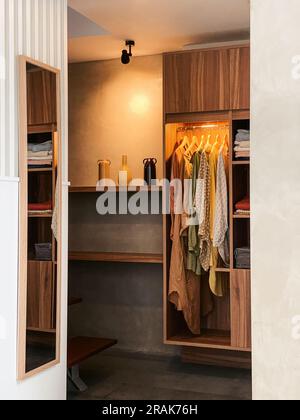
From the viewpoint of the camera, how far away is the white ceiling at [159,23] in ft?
12.3

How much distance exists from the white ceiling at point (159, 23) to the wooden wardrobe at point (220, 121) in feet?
0.67

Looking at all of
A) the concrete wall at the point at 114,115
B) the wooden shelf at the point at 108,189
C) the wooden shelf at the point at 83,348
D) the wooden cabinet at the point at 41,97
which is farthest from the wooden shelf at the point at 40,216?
the concrete wall at the point at 114,115

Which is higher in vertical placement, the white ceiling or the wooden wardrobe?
the white ceiling

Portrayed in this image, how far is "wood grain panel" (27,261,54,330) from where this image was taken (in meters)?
2.96

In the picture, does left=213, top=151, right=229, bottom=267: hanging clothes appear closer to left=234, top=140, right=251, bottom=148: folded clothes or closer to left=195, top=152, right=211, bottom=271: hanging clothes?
left=195, top=152, right=211, bottom=271: hanging clothes

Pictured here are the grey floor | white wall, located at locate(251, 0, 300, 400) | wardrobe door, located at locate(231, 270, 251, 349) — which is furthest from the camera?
wardrobe door, located at locate(231, 270, 251, 349)

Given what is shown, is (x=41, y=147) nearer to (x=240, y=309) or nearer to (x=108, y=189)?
(x=108, y=189)

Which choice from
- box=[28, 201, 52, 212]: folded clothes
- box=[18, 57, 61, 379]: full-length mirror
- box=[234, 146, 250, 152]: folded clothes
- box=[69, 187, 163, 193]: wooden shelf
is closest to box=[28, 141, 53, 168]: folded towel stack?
box=[18, 57, 61, 379]: full-length mirror

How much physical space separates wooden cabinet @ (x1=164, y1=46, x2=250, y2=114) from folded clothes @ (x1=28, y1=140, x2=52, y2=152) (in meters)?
1.61

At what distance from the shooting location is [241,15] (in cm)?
396

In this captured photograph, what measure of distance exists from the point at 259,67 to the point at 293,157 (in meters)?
0.30

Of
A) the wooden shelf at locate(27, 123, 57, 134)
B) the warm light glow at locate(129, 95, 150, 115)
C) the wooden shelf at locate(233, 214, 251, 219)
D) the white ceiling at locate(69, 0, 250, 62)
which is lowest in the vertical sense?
the wooden shelf at locate(233, 214, 251, 219)

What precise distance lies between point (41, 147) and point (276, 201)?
5.82 feet

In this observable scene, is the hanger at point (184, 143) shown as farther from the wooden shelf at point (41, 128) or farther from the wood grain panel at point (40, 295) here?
the wood grain panel at point (40, 295)
